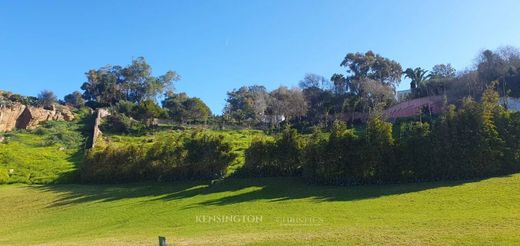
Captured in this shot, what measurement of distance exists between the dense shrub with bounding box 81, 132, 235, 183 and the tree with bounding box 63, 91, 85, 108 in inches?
1611

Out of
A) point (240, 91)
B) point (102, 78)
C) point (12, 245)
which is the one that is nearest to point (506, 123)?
point (12, 245)

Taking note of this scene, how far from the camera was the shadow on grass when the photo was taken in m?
18.4

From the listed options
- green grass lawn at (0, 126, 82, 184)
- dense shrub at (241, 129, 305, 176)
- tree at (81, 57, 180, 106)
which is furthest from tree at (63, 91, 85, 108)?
dense shrub at (241, 129, 305, 176)

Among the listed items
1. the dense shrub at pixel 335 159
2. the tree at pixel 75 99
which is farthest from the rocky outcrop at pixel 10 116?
the dense shrub at pixel 335 159

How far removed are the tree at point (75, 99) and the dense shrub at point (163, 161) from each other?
40.9 metres

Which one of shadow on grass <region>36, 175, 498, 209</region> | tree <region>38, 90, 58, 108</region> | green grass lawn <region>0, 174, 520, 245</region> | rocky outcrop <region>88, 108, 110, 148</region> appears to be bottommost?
green grass lawn <region>0, 174, 520, 245</region>

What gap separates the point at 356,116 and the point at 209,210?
33.6 metres

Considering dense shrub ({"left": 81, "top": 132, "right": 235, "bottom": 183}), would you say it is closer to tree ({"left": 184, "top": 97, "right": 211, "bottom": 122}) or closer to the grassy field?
the grassy field

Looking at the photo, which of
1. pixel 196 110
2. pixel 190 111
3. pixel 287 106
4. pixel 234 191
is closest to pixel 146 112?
pixel 190 111

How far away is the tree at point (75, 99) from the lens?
64.1 m

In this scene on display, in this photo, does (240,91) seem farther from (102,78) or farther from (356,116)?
(356,116)

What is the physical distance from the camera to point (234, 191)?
20797 mm

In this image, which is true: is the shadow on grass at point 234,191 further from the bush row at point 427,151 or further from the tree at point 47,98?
the tree at point 47,98

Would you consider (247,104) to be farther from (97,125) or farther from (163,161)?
(163,161)
